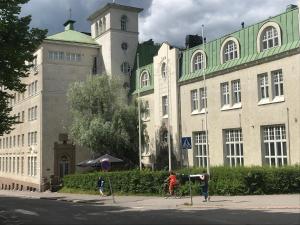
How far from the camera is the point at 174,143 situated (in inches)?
1736

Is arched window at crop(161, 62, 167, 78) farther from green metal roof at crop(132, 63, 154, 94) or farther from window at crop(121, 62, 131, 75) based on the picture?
window at crop(121, 62, 131, 75)

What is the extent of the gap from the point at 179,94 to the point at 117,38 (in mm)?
14385

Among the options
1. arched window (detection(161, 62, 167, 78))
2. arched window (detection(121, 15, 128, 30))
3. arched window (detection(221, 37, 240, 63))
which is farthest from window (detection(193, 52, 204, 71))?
arched window (detection(121, 15, 128, 30))

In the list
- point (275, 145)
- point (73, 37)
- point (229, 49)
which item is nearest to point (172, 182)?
point (275, 145)

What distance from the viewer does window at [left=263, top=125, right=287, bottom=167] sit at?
33.3 meters

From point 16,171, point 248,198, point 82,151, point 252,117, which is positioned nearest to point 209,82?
point 252,117

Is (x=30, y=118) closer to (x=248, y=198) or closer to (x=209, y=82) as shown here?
(x=209, y=82)

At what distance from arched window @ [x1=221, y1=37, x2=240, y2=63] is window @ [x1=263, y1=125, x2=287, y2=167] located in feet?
22.5

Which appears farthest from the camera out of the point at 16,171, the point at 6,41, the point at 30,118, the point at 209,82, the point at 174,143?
the point at 16,171

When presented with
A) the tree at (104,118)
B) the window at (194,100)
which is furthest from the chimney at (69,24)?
the window at (194,100)

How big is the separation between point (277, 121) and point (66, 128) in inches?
1028

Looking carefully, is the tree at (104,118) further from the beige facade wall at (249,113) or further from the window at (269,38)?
the window at (269,38)

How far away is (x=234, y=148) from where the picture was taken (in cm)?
3775

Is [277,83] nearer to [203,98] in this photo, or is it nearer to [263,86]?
[263,86]
